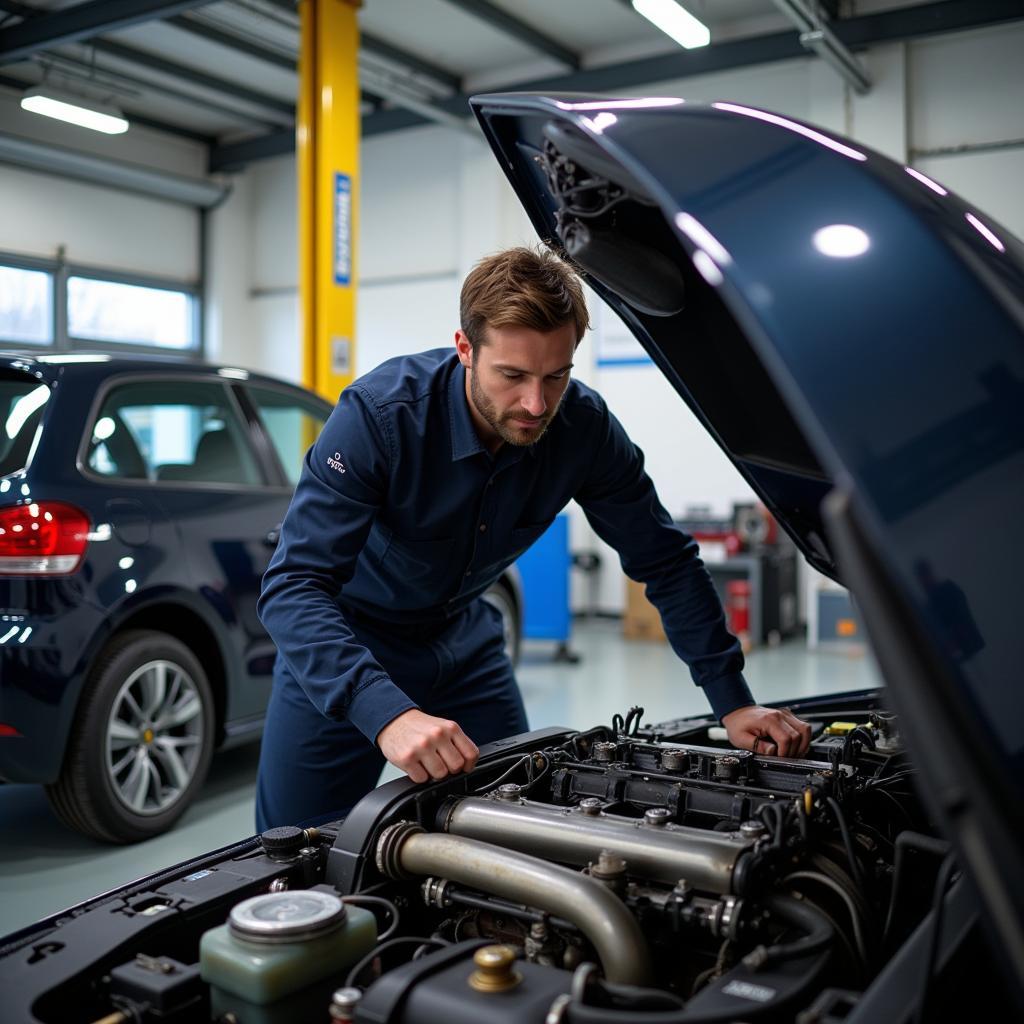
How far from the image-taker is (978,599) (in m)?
0.91

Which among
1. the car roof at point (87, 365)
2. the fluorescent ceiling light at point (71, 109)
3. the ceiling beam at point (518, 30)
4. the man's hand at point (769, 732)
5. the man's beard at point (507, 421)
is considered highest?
the ceiling beam at point (518, 30)

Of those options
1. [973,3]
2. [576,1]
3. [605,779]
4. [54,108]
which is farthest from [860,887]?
[54,108]

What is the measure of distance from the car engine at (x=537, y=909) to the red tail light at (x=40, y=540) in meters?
1.92

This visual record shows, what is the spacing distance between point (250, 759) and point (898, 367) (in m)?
3.92

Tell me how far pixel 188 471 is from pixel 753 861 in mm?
3088

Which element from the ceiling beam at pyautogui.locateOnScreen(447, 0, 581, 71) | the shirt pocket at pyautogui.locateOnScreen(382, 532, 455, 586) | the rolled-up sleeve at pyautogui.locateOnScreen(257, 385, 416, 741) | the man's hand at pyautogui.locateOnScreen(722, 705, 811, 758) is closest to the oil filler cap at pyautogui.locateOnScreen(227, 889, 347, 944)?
the rolled-up sleeve at pyautogui.locateOnScreen(257, 385, 416, 741)

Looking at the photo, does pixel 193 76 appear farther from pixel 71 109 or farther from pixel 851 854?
pixel 851 854

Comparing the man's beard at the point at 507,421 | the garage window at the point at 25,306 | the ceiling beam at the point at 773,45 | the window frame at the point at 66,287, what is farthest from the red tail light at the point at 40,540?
the garage window at the point at 25,306

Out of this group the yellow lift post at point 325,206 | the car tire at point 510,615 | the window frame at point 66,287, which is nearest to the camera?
the car tire at point 510,615

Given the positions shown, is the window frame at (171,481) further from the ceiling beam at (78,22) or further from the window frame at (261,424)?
the ceiling beam at (78,22)

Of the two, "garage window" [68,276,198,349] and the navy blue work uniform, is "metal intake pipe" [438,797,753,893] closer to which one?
the navy blue work uniform

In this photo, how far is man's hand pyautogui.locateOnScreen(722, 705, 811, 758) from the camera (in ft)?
5.55

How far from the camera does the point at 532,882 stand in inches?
45.1

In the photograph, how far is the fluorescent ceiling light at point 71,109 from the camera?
8391 millimetres
